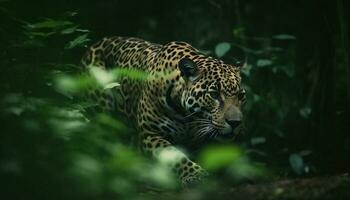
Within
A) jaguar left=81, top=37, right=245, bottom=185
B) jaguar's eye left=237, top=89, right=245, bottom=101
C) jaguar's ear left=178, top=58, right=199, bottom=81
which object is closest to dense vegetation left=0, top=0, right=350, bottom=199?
jaguar left=81, top=37, right=245, bottom=185

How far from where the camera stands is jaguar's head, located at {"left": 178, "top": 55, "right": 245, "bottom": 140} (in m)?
7.57

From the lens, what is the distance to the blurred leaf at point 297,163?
9.39 metres

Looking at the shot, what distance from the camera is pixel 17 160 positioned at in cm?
246

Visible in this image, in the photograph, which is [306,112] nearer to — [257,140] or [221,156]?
[257,140]

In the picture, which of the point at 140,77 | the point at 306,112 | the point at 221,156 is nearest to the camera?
the point at 221,156

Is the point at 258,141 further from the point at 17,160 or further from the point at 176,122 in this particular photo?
the point at 17,160

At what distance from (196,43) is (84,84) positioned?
34.1ft

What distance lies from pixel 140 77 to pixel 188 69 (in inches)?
179

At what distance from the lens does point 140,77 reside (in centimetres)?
340

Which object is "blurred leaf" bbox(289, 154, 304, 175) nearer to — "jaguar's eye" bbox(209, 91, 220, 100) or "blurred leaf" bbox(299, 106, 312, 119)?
"blurred leaf" bbox(299, 106, 312, 119)

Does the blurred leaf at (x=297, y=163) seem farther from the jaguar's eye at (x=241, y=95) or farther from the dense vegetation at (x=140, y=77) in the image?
the jaguar's eye at (x=241, y=95)

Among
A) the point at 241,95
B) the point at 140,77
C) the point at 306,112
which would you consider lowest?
the point at 306,112

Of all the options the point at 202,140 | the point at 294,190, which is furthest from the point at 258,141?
the point at 294,190

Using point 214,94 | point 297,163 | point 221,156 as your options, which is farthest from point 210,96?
point 221,156
